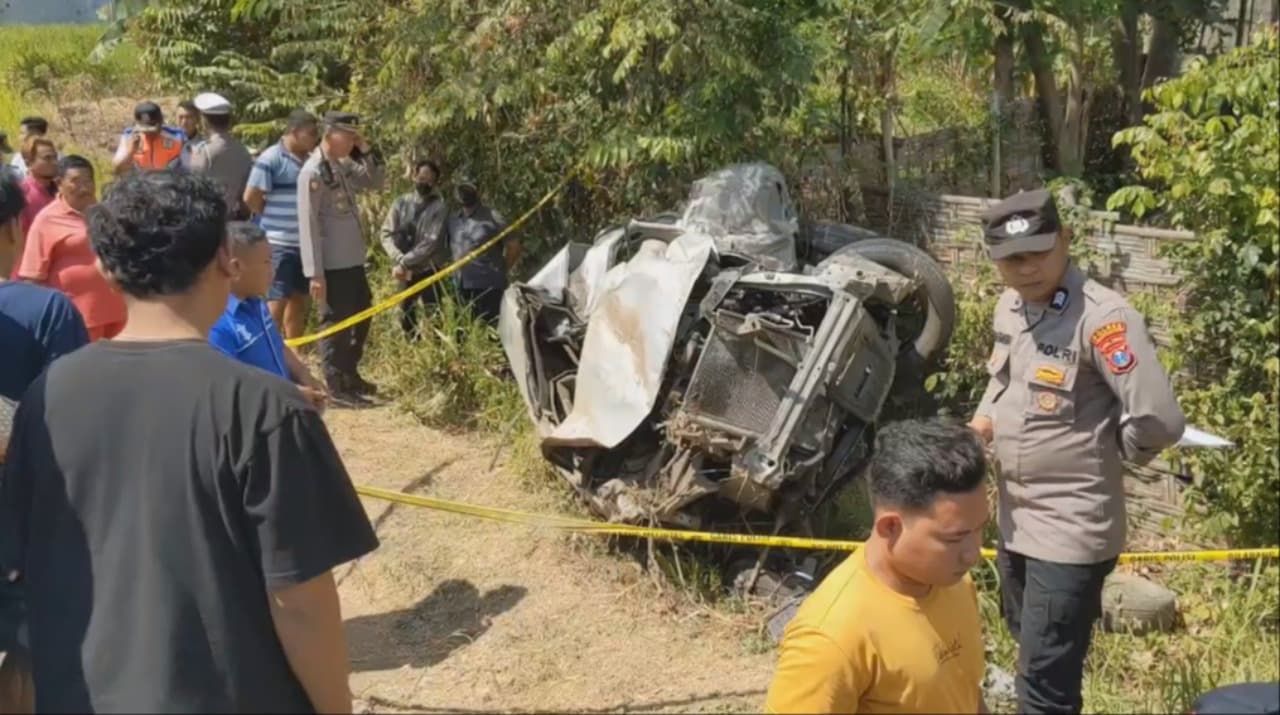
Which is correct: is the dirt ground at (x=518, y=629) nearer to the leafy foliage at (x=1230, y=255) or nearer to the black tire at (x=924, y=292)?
the black tire at (x=924, y=292)

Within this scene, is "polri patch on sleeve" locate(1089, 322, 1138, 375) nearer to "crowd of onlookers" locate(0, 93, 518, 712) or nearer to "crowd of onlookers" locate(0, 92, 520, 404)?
"crowd of onlookers" locate(0, 93, 518, 712)

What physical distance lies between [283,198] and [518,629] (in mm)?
3572

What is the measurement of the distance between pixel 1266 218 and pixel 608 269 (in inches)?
118

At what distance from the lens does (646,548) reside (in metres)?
5.59

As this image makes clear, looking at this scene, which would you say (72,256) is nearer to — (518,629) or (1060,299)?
(518,629)

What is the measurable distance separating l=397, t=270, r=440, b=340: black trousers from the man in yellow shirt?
603 cm

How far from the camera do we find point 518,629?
5.20 metres

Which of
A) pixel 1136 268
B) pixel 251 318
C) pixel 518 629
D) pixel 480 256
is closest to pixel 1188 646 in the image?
pixel 1136 268

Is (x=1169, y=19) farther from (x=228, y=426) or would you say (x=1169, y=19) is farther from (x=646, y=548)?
(x=228, y=426)

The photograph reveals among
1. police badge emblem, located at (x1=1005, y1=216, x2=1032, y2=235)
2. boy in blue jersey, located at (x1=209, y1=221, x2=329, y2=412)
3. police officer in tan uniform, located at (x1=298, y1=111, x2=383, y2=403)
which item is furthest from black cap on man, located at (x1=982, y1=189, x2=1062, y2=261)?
police officer in tan uniform, located at (x1=298, y1=111, x2=383, y2=403)

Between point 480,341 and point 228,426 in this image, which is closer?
point 228,426

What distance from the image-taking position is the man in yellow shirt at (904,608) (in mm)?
2113

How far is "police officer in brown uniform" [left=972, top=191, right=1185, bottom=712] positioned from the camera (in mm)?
3355

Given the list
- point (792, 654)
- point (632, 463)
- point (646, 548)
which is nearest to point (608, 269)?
point (632, 463)
